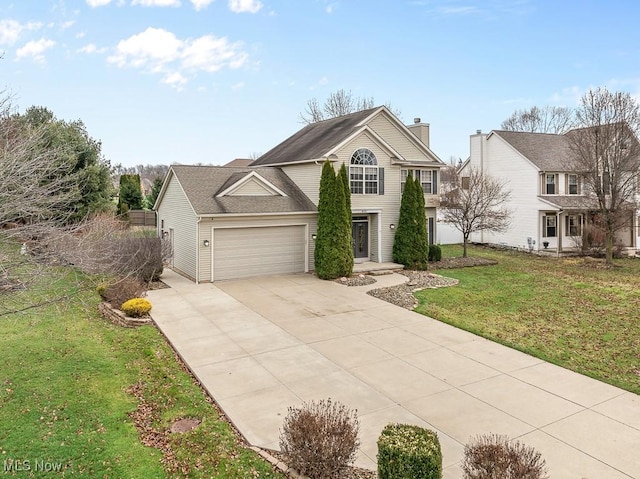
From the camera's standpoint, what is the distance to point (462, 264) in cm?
2223

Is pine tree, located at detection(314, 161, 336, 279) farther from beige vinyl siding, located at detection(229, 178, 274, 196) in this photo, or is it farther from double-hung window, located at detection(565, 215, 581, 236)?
double-hung window, located at detection(565, 215, 581, 236)

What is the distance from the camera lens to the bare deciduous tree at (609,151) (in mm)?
22391

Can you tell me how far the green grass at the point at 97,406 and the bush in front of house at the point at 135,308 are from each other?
110 centimetres

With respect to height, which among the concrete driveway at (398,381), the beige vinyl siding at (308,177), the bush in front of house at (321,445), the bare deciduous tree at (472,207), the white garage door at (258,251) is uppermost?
the beige vinyl siding at (308,177)

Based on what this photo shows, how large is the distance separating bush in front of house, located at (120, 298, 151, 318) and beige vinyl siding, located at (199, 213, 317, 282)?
5013 millimetres

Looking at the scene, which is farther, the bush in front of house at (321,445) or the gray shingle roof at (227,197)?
the gray shingle roof at (227,197)

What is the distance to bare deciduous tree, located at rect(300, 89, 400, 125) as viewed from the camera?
141 ft

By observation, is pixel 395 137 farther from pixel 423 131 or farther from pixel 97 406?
pixel 97 406

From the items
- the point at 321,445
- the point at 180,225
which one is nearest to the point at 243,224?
the point at 180,225

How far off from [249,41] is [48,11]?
9.64 metres

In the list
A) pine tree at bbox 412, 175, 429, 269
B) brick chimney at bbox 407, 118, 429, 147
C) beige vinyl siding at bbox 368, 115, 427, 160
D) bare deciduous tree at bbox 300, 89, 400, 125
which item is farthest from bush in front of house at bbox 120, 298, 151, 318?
bare deciduous tree at bbox 300, 89, 400, 125

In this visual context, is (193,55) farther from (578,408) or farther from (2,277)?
(578,408)

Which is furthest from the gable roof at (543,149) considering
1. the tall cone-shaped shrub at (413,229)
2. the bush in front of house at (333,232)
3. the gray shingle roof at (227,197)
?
the gray shingle roof at (227,197)

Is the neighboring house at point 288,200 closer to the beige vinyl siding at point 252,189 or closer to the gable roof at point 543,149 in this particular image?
the beige vinyl siding at point 252,189
